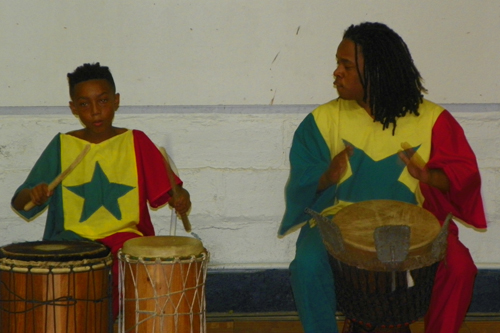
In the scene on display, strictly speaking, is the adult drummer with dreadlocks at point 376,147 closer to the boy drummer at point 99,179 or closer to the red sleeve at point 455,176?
the red sleeve at point 455,176

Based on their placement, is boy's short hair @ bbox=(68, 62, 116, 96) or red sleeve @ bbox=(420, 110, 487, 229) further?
boy's short hair @ bbox=(68, 62, 116, 96)

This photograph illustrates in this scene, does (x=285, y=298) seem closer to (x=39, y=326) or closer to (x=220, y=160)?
(x=220, y=160)

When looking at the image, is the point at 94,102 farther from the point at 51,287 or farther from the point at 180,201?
the point at 51,287

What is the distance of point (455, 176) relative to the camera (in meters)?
3.75

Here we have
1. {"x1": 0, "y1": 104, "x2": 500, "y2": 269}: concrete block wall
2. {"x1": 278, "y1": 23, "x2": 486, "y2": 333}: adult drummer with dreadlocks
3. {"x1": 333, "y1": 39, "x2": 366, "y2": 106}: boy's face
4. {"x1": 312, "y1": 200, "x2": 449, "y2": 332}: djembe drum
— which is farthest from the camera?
{"x1": 0, "y1": 104, "x2": 500, "y2": 269}: concrete block wall

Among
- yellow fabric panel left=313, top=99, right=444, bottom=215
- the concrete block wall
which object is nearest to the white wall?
the concrete block wall

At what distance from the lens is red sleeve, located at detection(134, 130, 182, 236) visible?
411 centimetres

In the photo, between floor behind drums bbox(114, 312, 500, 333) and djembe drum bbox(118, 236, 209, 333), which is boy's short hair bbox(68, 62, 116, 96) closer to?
djembe drum bbox(118, 236, 209, 333)

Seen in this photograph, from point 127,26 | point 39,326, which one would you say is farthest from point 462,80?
point 39,326

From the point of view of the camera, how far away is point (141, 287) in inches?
144

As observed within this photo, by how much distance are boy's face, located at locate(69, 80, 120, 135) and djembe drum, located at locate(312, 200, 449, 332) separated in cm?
119

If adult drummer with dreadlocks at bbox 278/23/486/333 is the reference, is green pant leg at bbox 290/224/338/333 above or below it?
below

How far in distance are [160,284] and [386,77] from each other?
1354 mm

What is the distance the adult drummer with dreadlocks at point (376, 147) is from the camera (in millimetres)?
3799
